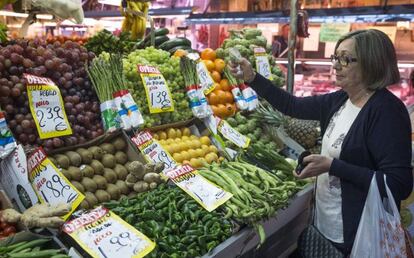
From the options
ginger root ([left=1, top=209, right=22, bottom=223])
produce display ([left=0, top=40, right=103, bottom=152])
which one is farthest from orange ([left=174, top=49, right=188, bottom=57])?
ginger root ([left=1, top=209, right=22, bottom=223])

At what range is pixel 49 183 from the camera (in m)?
2.31

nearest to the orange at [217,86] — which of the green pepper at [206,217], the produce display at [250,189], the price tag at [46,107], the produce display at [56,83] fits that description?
the produce display at [250,189]

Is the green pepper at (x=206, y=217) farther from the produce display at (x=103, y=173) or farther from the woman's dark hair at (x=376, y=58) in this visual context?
the woman's dark hair at (x=376, y=58)

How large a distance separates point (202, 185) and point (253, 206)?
13.5 inches

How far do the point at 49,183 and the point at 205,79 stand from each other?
1797 millimetres

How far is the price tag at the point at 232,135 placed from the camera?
138 inches

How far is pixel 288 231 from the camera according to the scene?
3.08 m

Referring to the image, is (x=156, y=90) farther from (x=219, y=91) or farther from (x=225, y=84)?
(x=225, y=84)

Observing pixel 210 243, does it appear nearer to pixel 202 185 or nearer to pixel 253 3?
pixel 202 185

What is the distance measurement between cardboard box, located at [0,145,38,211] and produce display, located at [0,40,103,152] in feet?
0.55

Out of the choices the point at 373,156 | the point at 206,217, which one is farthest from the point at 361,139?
the point at 206,217

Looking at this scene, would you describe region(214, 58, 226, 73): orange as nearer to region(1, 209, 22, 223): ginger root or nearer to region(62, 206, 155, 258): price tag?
region(62, 206, 155, 258): price tag

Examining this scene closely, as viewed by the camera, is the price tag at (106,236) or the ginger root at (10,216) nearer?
the price tag at (106,236)

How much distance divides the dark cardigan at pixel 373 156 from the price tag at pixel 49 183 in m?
1.44
